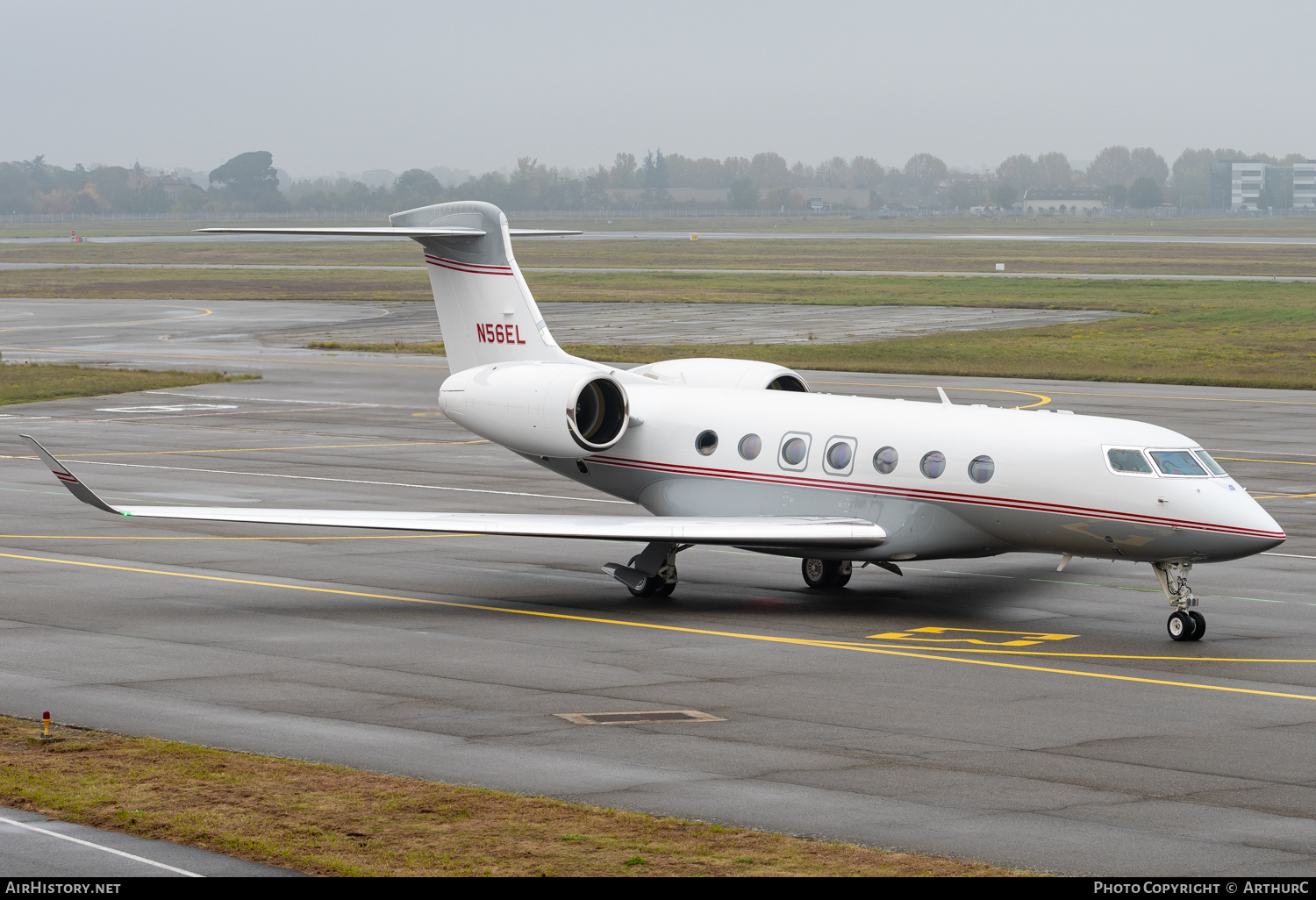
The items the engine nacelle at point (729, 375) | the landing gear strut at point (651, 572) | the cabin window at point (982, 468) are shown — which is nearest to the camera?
the cabin window at point (982, 468)

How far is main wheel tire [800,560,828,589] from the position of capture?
86.2 ft

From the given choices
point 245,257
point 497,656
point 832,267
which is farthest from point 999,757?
point 245,257

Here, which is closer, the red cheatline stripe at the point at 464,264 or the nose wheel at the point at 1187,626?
the nose wheel at the point at 1187,626

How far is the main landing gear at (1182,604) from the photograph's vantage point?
22.2 m

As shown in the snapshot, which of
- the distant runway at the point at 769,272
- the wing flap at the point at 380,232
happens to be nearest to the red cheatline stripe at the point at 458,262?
the wing flap at the point at 380,232

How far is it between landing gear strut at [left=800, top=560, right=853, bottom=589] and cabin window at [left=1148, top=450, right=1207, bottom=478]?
5.58 metres

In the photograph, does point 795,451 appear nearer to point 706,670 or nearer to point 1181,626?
point 706,670

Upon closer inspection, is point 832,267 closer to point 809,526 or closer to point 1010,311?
point 1010,311

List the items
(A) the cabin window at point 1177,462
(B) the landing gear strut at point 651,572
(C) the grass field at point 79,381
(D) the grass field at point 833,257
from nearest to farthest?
(A) the cabin window at point 1177,462 < (B) the landing gear strut at point 651,572 < (C) the grass field at point 79,381 < (D) the grass field at point 833,257

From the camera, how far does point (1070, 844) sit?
13.3 metres

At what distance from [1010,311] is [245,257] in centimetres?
10933

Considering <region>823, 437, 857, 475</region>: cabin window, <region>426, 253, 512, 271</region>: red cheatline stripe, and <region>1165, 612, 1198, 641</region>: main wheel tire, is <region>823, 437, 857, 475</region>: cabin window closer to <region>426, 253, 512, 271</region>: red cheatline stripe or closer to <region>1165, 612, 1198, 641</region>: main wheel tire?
<region>1165, 612, 1198, 641</region>: main wheel tire

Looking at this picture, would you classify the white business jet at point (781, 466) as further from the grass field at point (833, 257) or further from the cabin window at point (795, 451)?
the grass field at point (833, 257)

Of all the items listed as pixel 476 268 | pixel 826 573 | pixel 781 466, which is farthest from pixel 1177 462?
pixel 476 268
